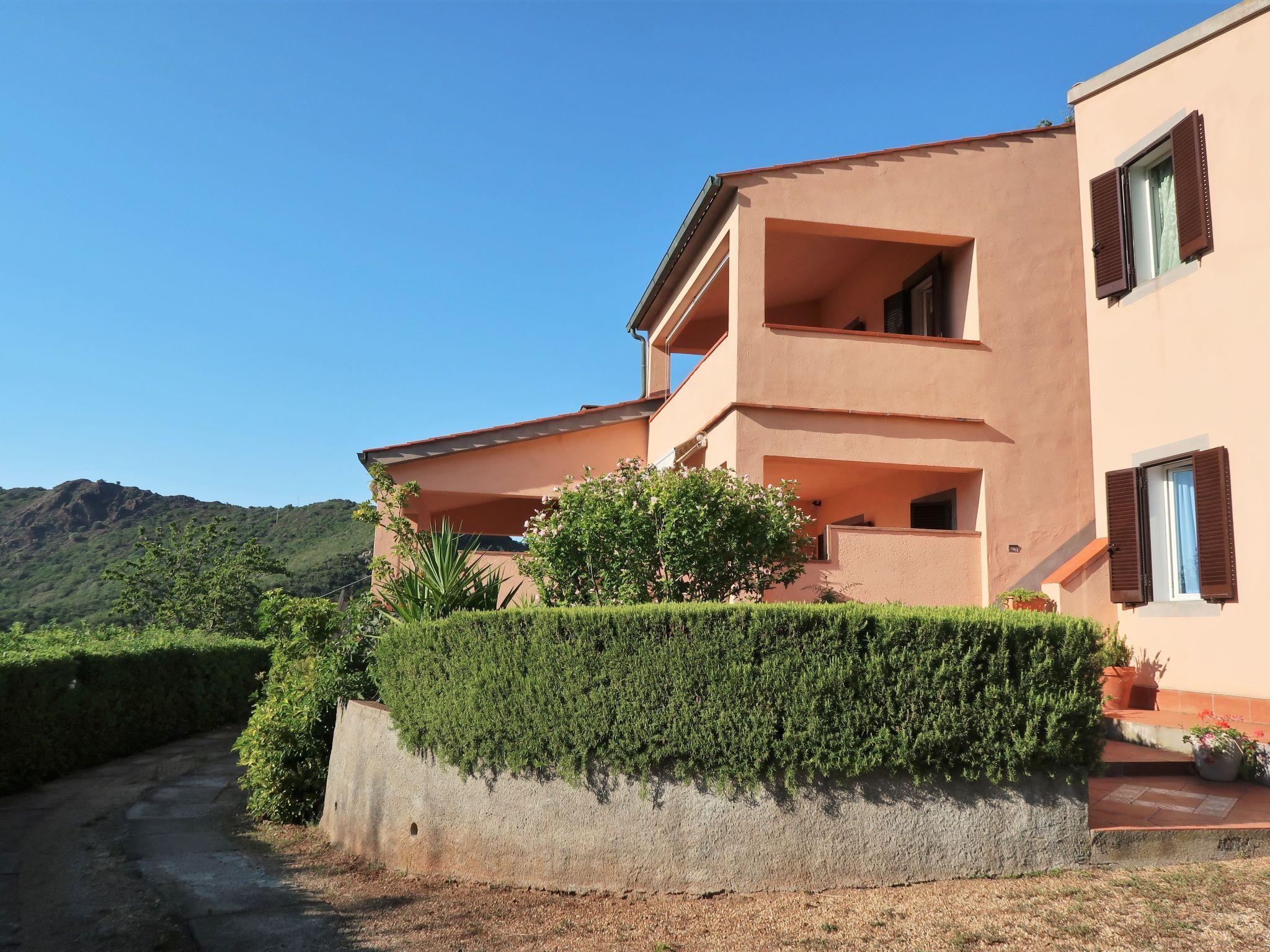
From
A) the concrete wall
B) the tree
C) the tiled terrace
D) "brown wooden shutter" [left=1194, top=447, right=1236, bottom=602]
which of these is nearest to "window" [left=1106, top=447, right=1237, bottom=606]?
"brown wooden shutter" [left=1194, top=447, right=1236, bottom=602]

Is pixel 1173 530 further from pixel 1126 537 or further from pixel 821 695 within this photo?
pixel 821 695

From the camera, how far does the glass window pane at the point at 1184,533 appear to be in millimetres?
9891


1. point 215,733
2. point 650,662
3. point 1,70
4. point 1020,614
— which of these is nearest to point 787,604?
point 650,662

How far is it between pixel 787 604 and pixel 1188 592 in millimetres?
6103

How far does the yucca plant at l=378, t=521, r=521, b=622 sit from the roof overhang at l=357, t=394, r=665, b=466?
222 inches

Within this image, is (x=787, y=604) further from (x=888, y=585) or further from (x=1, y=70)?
(x=1, y=70)

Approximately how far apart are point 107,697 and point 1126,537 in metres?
14.8

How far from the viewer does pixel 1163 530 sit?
1035 centimetres

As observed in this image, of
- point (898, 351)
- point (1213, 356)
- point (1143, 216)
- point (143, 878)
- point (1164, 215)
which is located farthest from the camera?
point (898, 351)

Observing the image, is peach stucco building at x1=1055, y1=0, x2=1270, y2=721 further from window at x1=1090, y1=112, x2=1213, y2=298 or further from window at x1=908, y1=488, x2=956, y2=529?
window at x1=908, y1=488, x2=956, y2=529

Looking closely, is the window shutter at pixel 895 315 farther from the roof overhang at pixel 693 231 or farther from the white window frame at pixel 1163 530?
the white window frame at pixel 1163 530

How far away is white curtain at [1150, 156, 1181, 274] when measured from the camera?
414 inches

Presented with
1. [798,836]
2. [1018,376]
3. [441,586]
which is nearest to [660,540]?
[441,586]

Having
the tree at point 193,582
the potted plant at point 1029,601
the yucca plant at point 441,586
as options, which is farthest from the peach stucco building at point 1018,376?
the tree at point 193,582
